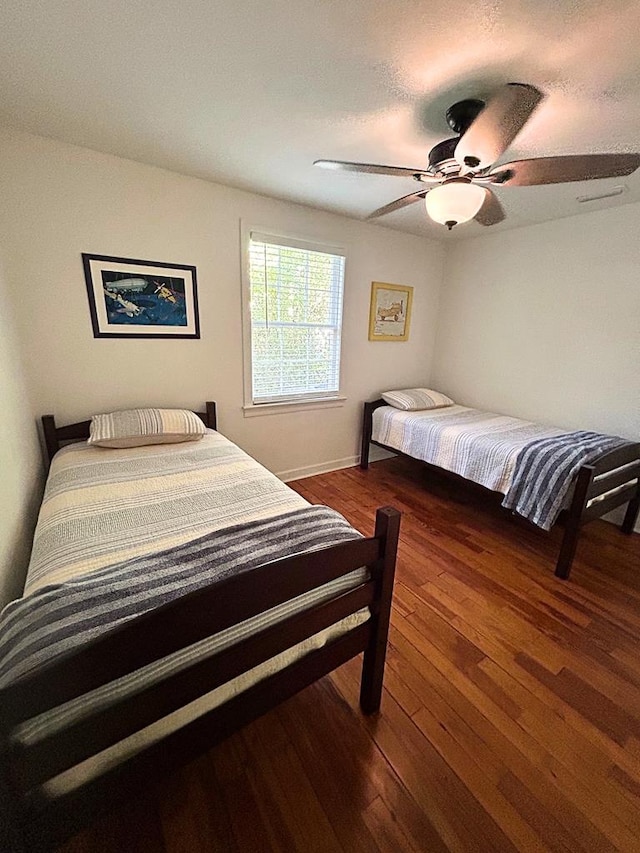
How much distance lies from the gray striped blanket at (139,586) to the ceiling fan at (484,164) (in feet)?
4.77

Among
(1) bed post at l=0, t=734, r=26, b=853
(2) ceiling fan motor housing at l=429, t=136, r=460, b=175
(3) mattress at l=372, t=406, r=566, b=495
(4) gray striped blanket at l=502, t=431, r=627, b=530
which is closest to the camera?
(1) bed post at l=0, t=734, r=26, b=853

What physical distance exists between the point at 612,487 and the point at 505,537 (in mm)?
716

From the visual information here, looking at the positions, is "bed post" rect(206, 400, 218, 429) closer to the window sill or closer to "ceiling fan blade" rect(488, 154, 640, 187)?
the window sill

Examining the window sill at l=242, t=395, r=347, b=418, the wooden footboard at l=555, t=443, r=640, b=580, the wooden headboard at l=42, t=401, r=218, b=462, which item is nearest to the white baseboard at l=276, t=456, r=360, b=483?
the window sill at l=242, t=395, r=347, b=418

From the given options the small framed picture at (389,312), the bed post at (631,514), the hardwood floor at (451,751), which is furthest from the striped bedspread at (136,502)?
the bed post at (631,514)

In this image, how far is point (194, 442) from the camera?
2223mm

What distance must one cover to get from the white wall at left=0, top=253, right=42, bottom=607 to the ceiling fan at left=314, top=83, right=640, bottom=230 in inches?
66.7

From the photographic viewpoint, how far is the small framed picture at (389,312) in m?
3.29

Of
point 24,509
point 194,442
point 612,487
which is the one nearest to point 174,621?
point 24,509

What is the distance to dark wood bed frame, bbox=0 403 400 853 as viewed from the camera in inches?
24.7

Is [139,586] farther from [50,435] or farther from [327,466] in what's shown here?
[327,466]

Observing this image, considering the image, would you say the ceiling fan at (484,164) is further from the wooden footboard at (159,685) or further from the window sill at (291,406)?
the window sill at (291,406)

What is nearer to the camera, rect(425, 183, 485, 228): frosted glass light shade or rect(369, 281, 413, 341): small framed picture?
rect(425, 183, 485, 228): frosted glass light shade

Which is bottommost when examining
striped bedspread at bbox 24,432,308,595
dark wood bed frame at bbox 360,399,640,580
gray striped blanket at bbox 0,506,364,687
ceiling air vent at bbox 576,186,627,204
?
dark wood bed frame at bbox 360,399,640,580
